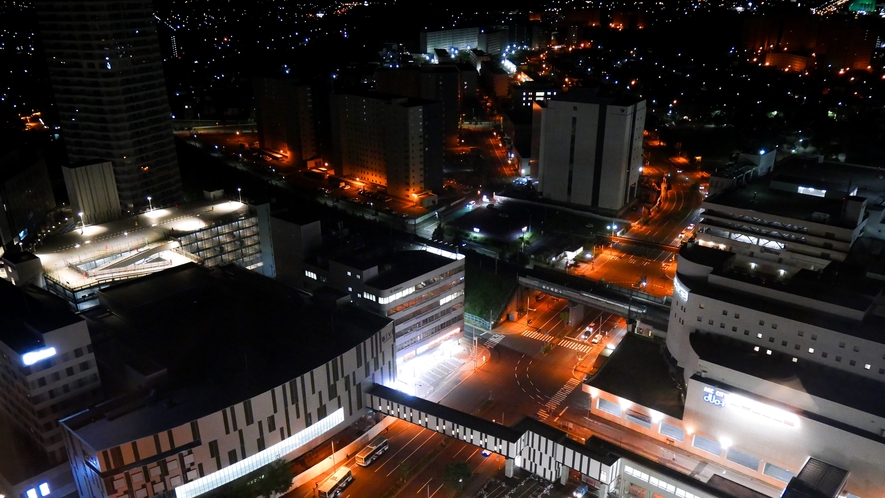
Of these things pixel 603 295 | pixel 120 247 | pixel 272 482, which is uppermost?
pixel 120 247

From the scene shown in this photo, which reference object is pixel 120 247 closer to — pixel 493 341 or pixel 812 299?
pixel 493 341

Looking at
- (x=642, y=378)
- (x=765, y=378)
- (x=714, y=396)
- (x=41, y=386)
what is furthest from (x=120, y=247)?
(x=765, y=378)

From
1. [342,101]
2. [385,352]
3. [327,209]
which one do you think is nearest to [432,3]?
[342,101]

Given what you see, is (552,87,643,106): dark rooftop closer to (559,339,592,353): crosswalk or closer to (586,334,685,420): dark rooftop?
(559,339,592,353): crosswalk

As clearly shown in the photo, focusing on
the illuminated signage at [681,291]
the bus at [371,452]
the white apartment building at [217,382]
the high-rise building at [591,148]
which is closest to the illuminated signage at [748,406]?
the illuminated signage at [681,291]

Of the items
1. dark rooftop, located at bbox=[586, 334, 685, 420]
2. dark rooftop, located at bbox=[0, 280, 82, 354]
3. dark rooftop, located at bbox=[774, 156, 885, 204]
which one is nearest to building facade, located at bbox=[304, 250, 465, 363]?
dark rooftop, located at bbox=[586, 334, 685, 420]

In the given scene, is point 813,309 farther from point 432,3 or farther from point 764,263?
point 432,3
